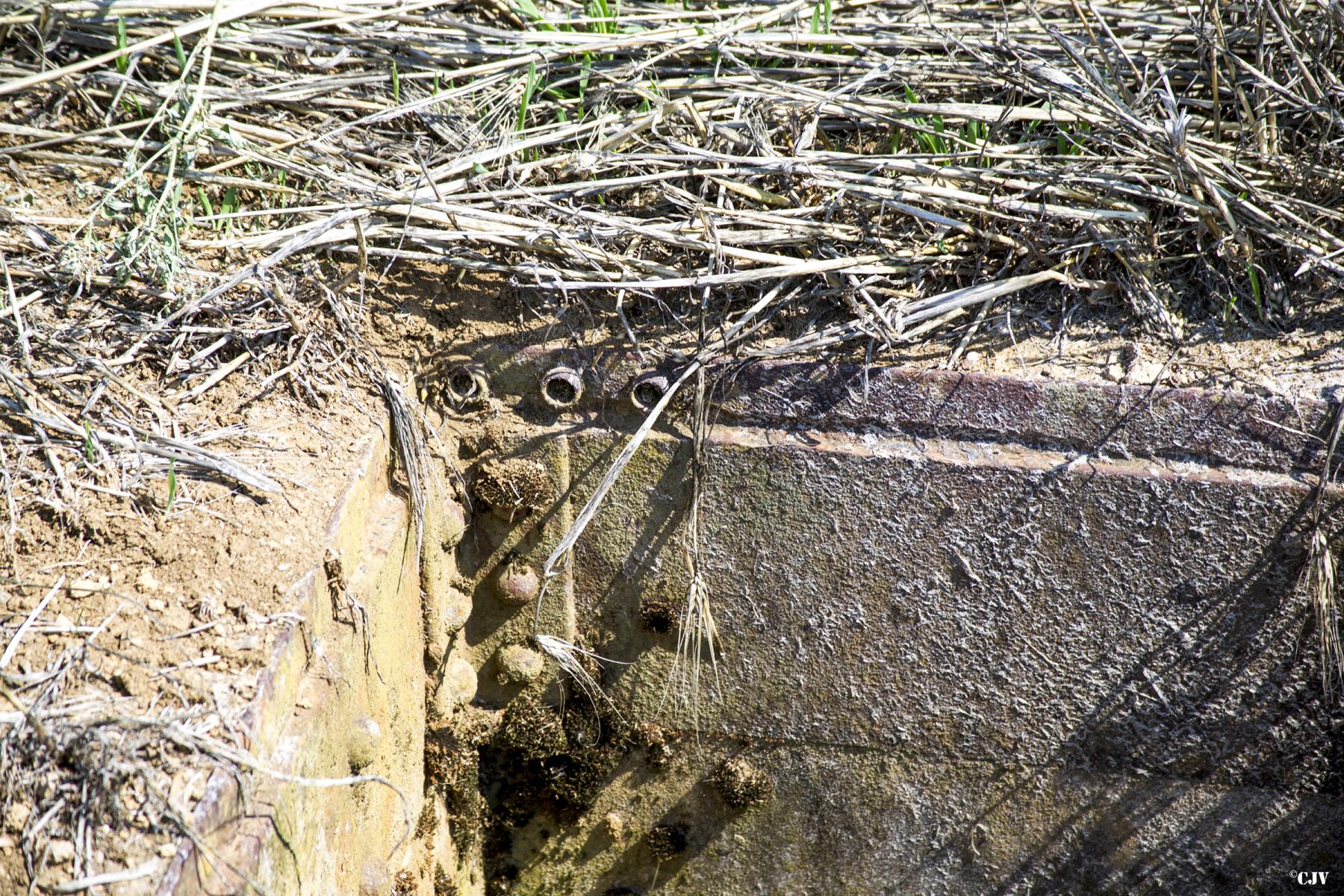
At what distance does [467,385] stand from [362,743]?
2.84ft

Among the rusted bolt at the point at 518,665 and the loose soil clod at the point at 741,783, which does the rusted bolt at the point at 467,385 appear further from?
the loose soil clod at the point at 741,783

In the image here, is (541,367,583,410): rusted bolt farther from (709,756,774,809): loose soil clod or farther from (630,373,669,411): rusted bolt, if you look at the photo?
(709,756,774,809): loose soil clod

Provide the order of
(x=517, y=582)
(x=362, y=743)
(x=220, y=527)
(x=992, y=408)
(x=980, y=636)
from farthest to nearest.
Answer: (x=517, y=582)
(x=980, y=636)
(x=992, y=408)
(x=362, y=743)
(x=220, y=527)

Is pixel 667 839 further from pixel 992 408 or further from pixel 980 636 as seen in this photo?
pixel 992 408

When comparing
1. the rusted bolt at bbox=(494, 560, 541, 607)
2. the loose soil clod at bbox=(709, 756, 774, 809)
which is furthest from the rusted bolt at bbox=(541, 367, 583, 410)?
the loose soil clod at bbox=(709, 756, 774, 809)

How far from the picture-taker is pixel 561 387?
7.09 feet

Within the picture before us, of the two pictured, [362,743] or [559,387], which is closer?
[362,743]

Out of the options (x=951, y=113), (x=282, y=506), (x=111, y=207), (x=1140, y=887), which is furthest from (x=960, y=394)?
(x=111, y=207)

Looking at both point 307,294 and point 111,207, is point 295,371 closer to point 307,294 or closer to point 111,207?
point 307,294

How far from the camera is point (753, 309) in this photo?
207 cm

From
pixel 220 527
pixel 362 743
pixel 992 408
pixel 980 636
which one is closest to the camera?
pixel 220 527

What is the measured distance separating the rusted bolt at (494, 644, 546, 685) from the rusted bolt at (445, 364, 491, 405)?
2.17 feet

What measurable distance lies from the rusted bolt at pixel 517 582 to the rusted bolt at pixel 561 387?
1.44 ft

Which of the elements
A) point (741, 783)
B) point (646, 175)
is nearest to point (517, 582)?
point (741, 783)
